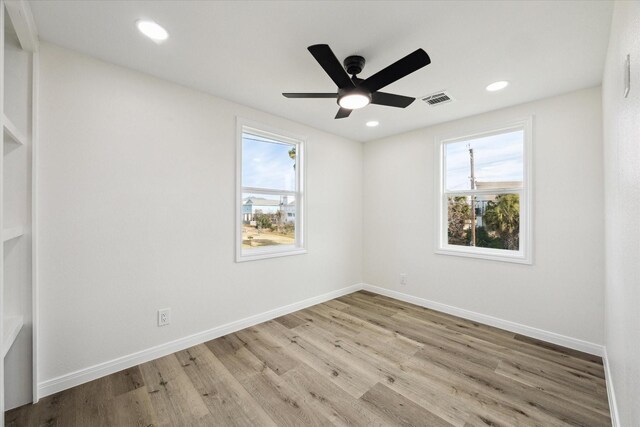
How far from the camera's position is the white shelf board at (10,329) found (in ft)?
4.93

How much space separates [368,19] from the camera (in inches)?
67.2

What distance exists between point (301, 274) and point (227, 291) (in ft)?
3.43

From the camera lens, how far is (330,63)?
1720mm

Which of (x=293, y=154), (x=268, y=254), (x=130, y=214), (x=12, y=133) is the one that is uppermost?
(x=293, y=154)

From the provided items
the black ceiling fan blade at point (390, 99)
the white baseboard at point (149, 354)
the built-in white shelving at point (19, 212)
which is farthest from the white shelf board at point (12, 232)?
the black ceiling fan blade at point (390, 99)

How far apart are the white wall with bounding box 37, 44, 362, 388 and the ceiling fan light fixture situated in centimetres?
137

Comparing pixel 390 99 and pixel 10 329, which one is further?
pixel 390 99

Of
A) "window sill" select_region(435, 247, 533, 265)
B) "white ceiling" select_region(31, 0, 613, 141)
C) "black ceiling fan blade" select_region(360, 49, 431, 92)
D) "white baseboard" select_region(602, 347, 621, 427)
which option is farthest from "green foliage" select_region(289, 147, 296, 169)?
"white baseboard" select_region(602, 347, 621, 427)

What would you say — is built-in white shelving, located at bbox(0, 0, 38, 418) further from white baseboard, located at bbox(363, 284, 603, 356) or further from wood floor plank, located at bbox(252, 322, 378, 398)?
white baseboard, located at bbox(363, 284, 603, 356)

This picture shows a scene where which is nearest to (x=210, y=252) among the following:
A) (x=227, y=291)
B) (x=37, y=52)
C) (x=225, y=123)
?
(x=227, y=291)

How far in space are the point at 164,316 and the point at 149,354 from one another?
0.32 m

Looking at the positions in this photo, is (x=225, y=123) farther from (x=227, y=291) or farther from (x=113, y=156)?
(x=227, y=291)

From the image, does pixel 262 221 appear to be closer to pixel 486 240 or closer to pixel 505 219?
pixel 486 240

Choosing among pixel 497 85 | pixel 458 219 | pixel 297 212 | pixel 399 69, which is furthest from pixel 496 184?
pixel 297 212
